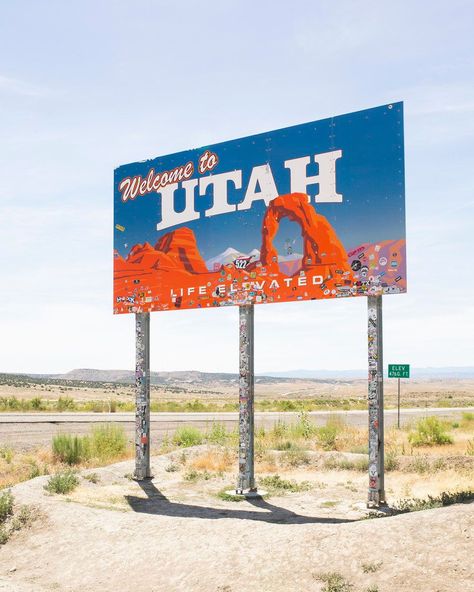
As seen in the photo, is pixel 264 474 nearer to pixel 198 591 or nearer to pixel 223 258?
pixel 223 258

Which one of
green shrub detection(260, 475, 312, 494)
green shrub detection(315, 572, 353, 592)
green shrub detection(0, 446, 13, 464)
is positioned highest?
green shrub detection(315, 572, 353, 592)

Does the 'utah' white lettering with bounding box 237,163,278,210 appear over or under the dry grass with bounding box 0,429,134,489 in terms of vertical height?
over

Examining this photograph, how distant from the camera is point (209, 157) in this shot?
52.3 feet

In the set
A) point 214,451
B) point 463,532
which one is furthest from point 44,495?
point 463,532

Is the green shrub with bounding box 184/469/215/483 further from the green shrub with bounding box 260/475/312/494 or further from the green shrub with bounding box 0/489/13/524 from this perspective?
the green shrub with bounding box 0/489/13/524

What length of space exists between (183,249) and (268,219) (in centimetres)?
255

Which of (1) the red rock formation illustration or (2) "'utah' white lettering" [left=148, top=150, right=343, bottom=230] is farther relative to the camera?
(1) the red rock formation illustration

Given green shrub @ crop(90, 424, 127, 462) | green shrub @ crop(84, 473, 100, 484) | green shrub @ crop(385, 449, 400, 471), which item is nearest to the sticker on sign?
green shrub @ crop(385, 449, 400, 471)

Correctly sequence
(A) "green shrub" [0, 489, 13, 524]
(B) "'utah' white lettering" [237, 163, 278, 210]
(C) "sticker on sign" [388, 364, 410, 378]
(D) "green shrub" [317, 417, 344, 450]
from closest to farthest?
(A) "green shrub" [0, 489, 13, 524], (B) "'utah' white lettering" [237, 163, 278, 210], (D) "green shrub" [317, 417, 344, 450], (C) "sticker on sign" [388, 364, 410, 378]

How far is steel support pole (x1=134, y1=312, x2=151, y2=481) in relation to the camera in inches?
660

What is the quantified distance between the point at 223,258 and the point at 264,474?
586cm

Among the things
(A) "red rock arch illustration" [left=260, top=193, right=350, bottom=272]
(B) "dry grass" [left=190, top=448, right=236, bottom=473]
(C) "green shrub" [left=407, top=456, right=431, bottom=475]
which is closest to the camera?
(A) "red rock arch illustration" [left=260, top=193, right=350, bottom=272]

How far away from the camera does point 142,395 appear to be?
55.4 ft

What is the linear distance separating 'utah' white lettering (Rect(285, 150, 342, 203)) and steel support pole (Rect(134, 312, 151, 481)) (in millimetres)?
5236
